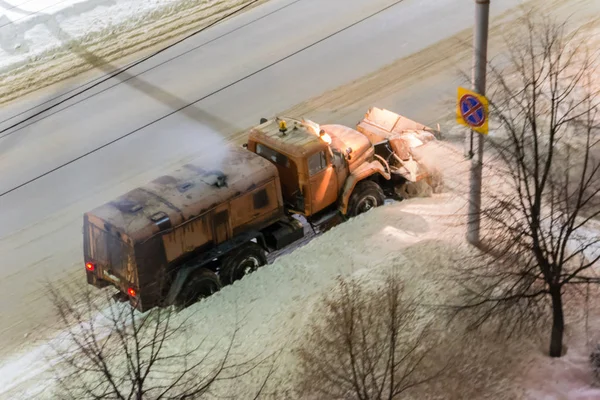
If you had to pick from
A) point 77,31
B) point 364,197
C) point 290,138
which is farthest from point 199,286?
point 77,31

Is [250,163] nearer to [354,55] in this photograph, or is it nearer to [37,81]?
[354,55]

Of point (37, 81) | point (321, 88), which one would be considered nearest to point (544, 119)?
point (321, 88)

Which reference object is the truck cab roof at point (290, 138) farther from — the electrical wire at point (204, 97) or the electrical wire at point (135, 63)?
the electrical wire at point (135, 63)

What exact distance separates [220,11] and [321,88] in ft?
20.6

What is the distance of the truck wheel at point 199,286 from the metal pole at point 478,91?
178 inches

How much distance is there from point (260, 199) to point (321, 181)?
1.33m

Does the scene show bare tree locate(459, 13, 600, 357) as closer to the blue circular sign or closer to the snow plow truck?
the blue circular sign

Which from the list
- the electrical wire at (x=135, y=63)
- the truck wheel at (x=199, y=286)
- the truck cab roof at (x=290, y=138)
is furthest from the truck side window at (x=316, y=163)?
the electrical wire at (x=135, y=63)

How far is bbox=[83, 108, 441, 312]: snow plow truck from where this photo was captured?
11852mm

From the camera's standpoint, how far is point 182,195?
1231 cm

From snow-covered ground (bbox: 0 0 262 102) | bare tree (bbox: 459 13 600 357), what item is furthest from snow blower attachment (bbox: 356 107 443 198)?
snow-covered ground (bbox: 0 0 262 102)

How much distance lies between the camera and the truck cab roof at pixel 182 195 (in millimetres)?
11711

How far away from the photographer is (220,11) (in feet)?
76.7

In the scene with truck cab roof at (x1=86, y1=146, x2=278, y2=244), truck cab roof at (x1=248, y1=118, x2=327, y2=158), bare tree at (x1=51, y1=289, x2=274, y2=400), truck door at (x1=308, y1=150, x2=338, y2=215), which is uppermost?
truck cab roof at (x1=248, y1=118, x2=327, y2=158)
